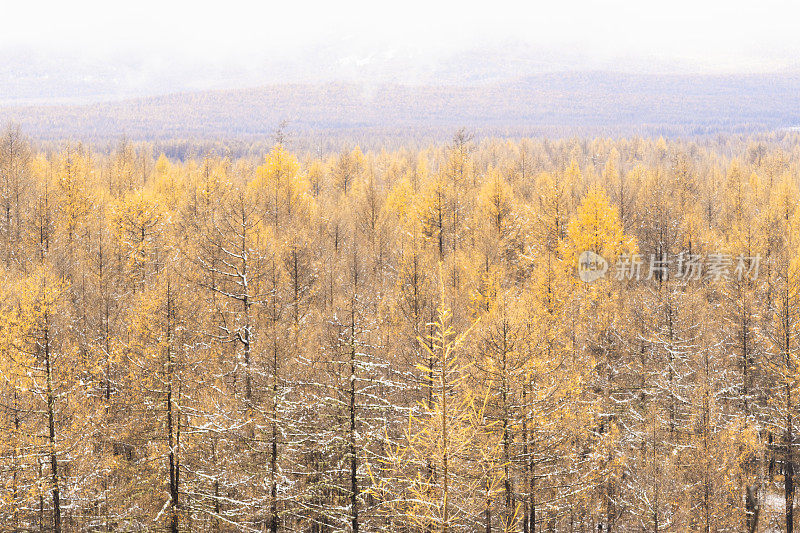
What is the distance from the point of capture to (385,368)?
38.0 m

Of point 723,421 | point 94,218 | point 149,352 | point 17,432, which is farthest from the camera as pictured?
point 94,218

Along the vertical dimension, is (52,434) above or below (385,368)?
above

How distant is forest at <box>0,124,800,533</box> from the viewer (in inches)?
1134

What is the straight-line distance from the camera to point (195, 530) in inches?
1232

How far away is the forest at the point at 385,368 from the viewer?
28.8 metres

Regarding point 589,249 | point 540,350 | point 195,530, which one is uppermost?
point 589,249

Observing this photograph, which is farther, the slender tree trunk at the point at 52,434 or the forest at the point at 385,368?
the forest at the point at 385,368

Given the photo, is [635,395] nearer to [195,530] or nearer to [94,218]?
[195,530]

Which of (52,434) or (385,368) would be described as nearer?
(52,434)

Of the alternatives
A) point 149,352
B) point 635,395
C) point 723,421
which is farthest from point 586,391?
point 149,352

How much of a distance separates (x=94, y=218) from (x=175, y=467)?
34153 millimetres

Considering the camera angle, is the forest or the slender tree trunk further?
the forest

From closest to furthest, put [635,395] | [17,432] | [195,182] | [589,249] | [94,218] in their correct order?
[17,432] < [635,395] < [589,249] < [94,218] < [195,182]

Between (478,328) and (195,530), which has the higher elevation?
(478,328)
